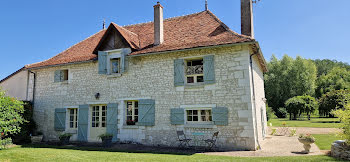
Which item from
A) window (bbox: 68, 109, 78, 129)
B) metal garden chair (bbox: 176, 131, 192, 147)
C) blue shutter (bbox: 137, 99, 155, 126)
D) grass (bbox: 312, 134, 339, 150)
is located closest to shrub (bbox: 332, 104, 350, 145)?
grass (bbox: 312, 134, 339, 150)

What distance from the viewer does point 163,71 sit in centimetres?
989

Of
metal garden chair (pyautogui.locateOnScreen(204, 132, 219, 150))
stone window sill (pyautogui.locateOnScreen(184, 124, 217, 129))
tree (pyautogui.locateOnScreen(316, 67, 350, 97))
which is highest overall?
tree (pyautogui.locateOnScreen(316, 67, 350, 97))

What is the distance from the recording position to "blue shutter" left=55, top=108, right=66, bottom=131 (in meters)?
11.5

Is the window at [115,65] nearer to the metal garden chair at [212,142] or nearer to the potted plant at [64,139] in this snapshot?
the potted plant at [64,139]

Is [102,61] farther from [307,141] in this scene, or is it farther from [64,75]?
[307,141]

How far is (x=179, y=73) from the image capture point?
9.52 metres

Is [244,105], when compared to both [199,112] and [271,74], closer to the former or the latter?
[199,112]

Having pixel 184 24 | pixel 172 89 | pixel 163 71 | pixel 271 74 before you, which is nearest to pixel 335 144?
pixel 172 89

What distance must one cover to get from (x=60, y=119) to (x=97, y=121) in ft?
6.69

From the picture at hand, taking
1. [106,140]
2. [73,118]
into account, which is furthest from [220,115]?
[73,118]

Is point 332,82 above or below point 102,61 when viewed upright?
above

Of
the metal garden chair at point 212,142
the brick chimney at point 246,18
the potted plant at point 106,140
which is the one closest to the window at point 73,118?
the potted plant at point 106,140

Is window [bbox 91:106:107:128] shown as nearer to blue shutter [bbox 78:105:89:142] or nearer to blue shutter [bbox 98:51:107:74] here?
blue shutter [bbox 78:105:89:142]

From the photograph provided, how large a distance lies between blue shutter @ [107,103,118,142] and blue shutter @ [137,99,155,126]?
46.5 inches
